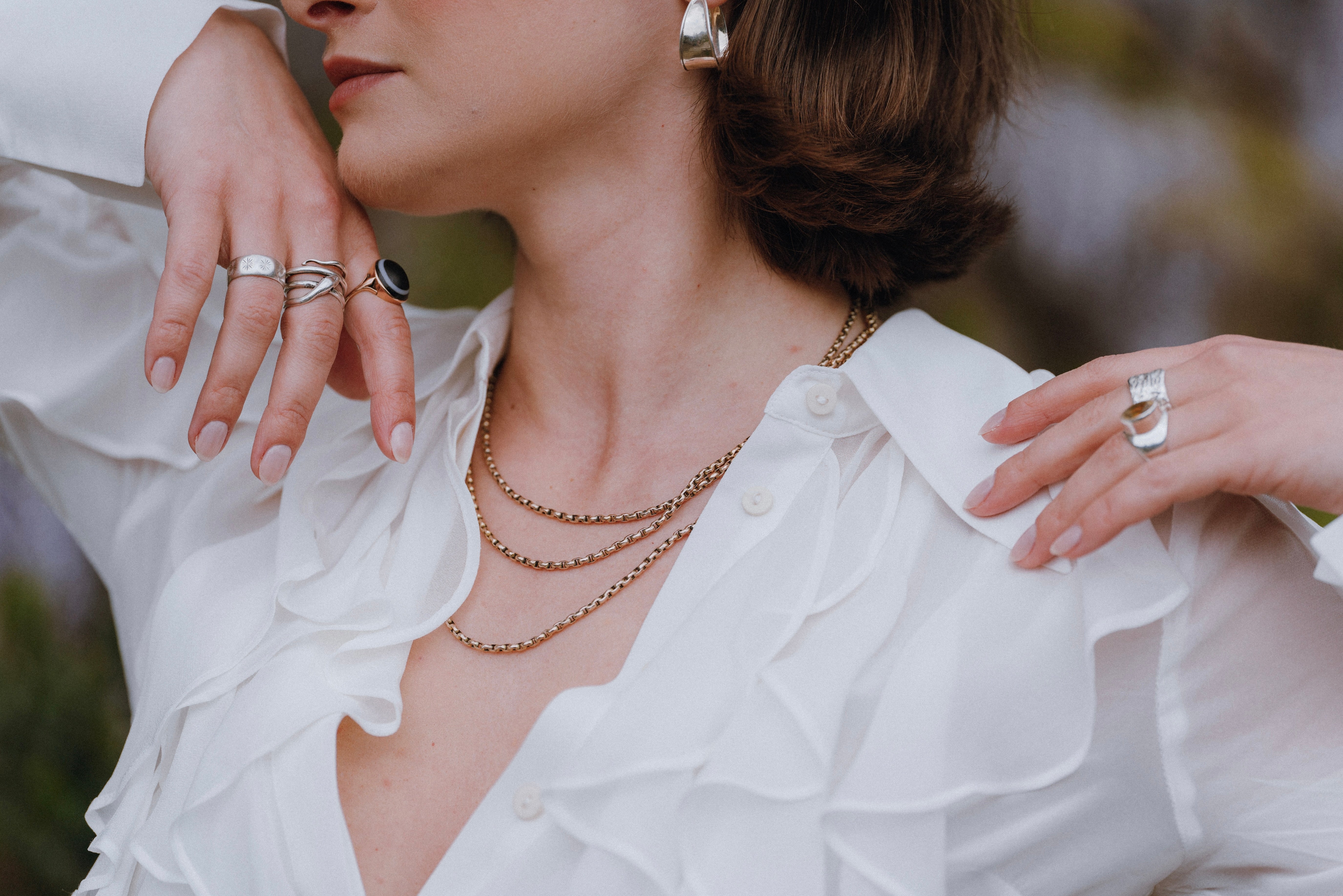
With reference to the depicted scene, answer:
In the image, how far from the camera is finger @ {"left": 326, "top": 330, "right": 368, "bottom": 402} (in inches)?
47.2

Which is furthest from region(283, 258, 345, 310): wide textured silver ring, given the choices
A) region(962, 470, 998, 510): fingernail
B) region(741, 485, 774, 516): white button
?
region(962, 470, 998, 510): fingernail

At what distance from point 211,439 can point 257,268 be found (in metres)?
0.20

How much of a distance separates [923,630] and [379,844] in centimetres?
59

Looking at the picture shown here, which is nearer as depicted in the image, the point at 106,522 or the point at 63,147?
the point at 63,147

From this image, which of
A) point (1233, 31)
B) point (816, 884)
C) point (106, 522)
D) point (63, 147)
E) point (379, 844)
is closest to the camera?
point (816, 884)

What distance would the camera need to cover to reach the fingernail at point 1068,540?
823 millimetres

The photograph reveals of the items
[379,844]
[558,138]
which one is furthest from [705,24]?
Result: [379,844]

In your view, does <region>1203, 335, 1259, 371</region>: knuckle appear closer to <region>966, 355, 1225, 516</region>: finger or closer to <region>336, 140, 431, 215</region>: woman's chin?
<region>966, 355, 1225, 516</region>: finger

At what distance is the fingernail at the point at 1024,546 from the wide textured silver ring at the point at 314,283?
0.76 metres

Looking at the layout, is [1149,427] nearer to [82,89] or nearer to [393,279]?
[393,279]

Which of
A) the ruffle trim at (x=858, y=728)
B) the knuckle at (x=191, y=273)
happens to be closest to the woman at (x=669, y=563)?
the ruffle trim at (x=858, y=728)

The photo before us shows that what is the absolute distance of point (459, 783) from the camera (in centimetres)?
101

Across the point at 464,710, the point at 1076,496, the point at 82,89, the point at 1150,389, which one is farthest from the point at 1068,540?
the point at 82,89

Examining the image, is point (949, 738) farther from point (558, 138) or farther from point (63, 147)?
point (63, 147)
